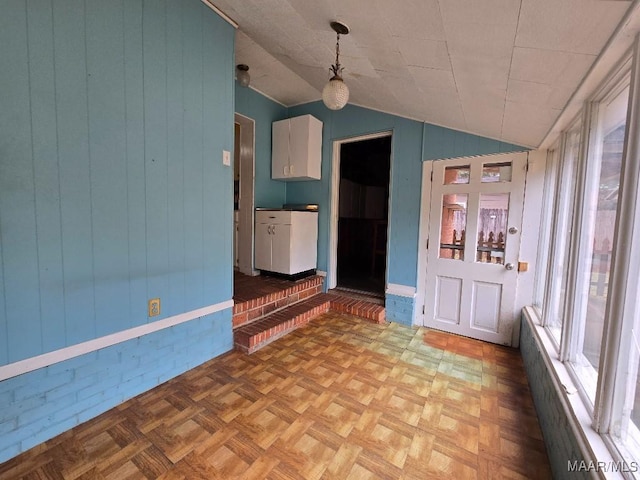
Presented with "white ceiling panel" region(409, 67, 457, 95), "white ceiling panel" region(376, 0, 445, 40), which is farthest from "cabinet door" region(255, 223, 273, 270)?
"white ceiling panel" region(376, 0, 445, 40)

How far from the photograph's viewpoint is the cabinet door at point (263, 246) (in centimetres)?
358

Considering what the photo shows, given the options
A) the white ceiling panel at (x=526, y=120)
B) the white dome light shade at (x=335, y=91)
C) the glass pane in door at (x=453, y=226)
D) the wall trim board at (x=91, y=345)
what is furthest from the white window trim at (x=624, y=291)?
the wall trim board at (x=91, y=345)

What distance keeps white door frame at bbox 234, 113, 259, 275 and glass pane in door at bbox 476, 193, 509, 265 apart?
2.77m

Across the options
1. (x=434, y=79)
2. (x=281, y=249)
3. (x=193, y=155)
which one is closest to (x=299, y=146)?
(x=281, y=249)

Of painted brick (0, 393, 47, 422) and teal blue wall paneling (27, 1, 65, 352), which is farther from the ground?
teal blue wall paneling (27, 1, 65, 352)

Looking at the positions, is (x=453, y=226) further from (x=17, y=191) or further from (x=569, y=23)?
(x=17, y=191)

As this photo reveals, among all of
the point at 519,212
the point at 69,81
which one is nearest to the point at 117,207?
the point at 69,81

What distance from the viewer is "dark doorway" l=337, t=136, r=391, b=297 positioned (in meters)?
5.02

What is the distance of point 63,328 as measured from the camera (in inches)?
58.6

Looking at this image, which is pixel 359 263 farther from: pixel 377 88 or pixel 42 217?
pixel 42 217

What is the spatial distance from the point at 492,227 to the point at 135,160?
3.21m

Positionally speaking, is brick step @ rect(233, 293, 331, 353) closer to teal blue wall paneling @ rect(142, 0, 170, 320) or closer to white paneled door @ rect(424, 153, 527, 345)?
teal blue wall paneling @ rect(142, 0, 170, 320)

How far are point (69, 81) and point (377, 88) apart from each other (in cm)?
228

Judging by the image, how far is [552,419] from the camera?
1426 millimetres
